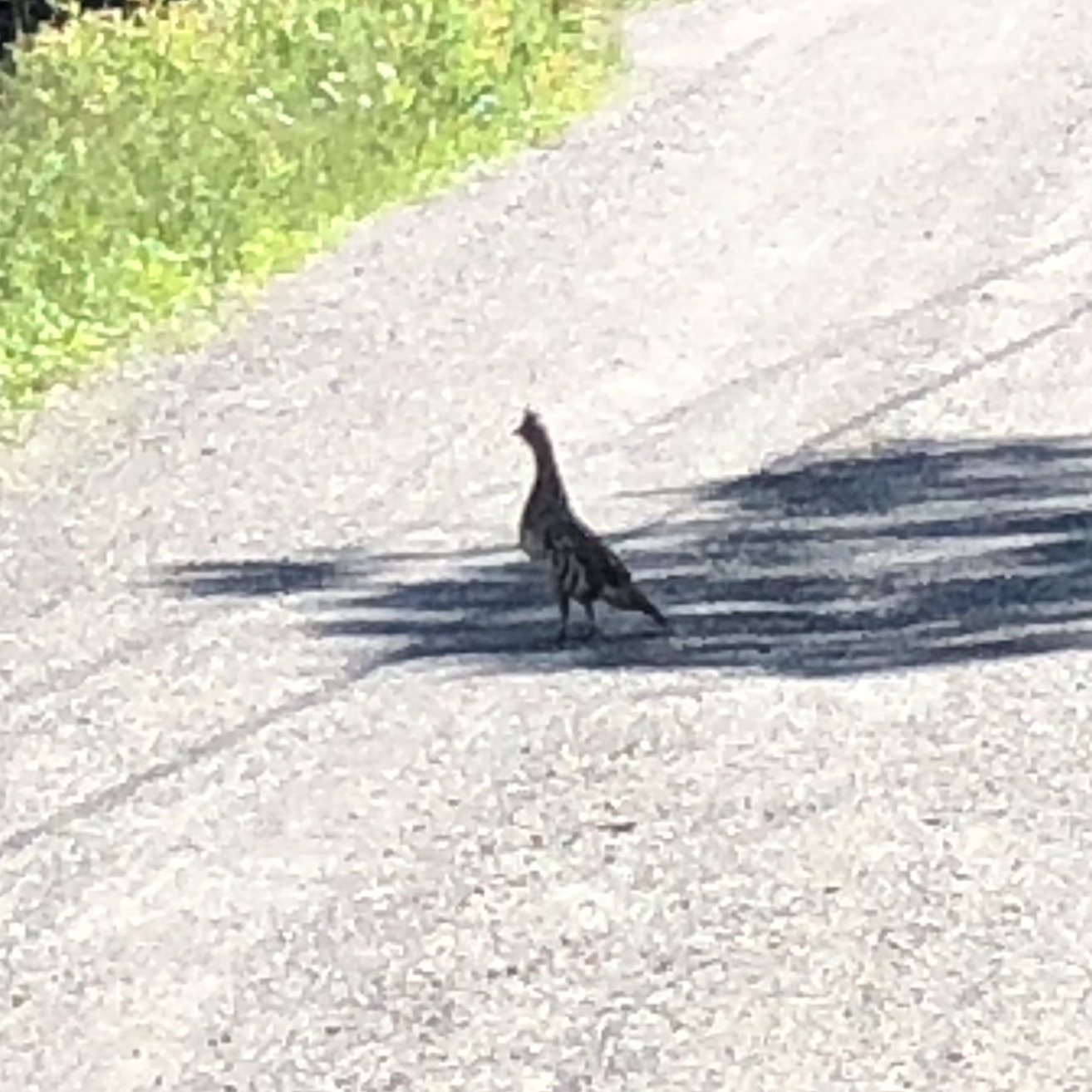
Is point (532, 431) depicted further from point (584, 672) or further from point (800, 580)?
point (800, 580)

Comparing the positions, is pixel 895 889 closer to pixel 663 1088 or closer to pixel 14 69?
pixel 663 1088

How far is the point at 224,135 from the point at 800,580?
6.56 metres

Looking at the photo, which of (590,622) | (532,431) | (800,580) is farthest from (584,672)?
(800,580)

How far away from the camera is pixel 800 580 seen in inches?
409

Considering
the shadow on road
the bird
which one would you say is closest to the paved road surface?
the shadow on road

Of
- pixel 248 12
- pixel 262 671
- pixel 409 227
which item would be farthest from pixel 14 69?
pixel 262 671

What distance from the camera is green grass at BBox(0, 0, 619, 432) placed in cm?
1416

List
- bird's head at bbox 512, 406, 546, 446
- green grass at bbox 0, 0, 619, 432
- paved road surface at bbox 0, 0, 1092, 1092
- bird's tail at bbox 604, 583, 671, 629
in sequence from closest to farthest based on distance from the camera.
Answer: paved road surface at bbox 0, 0, 1092, 1092
bird's tail at bbox 604, 583, 671, 629
bird's head at bbox 512, 406, 546, 446
green grass at bbox 0, 0, 619, 432

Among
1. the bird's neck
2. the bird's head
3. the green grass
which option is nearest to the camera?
the bird's neck

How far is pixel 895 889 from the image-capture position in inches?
304

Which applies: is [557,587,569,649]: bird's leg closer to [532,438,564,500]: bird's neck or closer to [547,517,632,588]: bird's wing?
[547,517,632,588]: bird's wing

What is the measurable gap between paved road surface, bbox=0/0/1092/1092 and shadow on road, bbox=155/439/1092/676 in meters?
0.02

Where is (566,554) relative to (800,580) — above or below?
above

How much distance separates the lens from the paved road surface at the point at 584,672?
283 inches
